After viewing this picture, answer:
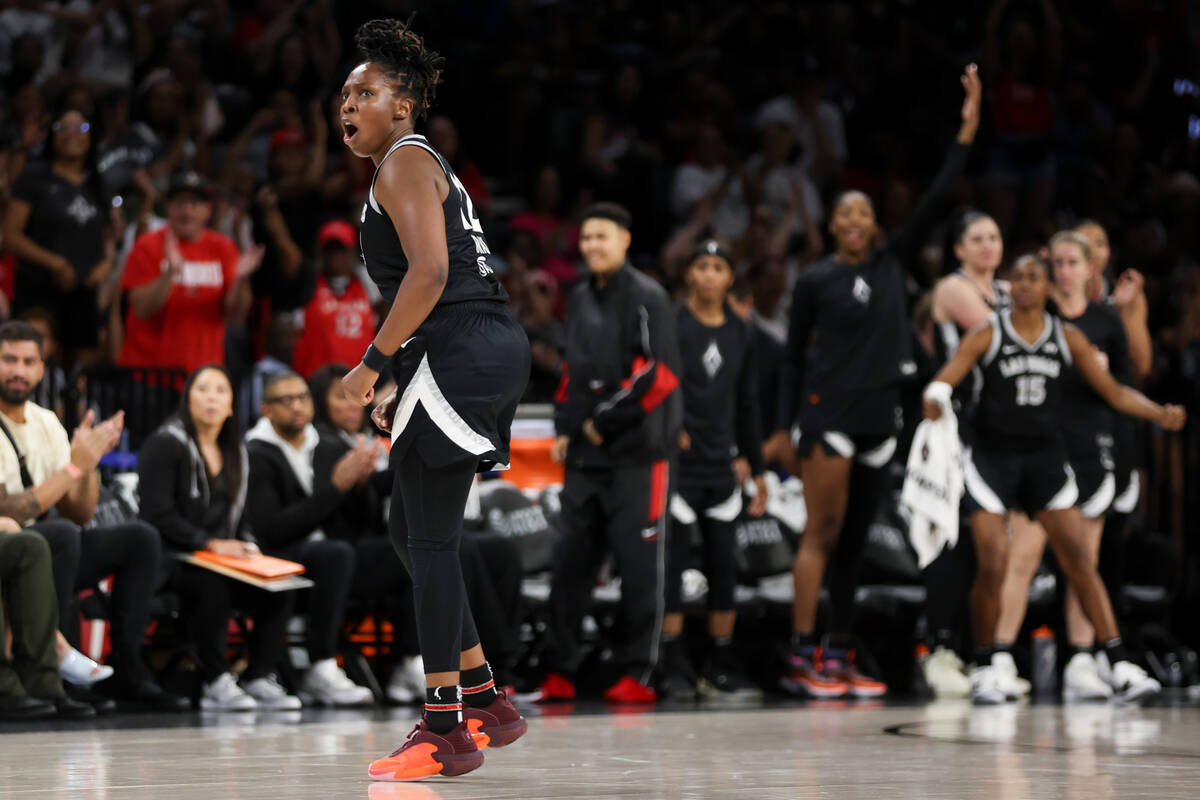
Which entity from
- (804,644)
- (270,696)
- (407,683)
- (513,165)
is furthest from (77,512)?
(513,165)

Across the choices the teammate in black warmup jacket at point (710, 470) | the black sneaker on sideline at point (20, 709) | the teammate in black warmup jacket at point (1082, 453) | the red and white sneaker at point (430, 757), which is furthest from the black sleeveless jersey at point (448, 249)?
the teammate in black warmup jacket at point (1082, 453)

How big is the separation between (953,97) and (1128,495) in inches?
241

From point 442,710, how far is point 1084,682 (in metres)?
4.14

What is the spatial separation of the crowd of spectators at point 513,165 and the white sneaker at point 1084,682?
1.92 meters

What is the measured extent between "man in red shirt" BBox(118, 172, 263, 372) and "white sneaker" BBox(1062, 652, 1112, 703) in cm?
431

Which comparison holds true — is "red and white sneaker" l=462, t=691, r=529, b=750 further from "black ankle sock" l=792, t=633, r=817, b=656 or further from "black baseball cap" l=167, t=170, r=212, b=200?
"black baseball cap" l=167, t=170, r=212, b=200

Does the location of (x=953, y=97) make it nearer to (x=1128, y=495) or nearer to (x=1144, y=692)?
(x=1128, y=495)

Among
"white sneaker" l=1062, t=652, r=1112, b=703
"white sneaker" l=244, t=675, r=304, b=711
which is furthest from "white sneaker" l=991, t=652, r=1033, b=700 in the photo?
"white sneaker" l=244, t=675, r=304, b=711

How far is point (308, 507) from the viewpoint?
22.4ft

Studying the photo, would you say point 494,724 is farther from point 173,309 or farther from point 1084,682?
point 173,309

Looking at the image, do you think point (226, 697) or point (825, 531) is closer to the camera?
→ point (226, 697)

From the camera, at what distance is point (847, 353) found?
7.38 m

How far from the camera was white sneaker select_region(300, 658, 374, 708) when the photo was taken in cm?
667

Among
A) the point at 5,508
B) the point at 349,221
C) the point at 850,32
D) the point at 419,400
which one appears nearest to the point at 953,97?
the point at 850,32
